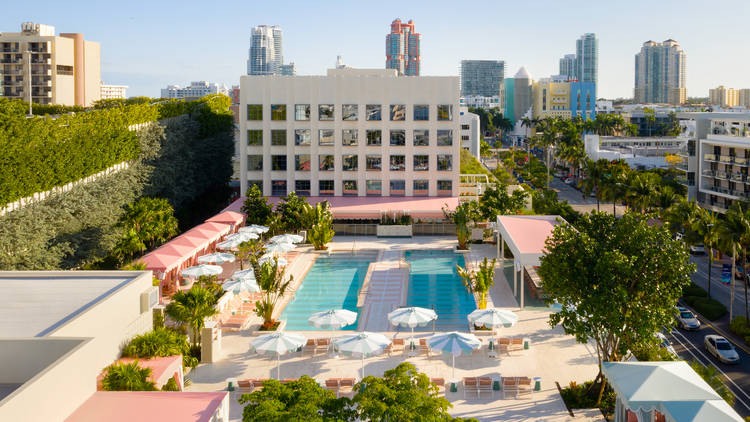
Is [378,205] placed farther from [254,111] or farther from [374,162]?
[254,111]

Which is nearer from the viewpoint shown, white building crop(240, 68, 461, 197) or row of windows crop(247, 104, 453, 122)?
white building crop(240, 68, 461, 197)

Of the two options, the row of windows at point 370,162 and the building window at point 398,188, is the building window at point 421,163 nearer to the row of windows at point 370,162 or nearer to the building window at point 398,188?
the row of windows at point 370,162

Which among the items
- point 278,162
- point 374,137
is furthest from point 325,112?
point 278,162

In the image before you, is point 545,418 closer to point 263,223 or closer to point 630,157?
point 263,223

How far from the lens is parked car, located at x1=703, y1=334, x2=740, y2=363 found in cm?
2736

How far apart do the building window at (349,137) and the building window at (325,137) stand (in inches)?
39.3

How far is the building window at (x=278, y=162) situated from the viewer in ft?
181

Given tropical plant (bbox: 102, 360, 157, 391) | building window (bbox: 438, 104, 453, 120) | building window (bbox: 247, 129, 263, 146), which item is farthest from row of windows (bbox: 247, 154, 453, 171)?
tropical plant (bbox: 102, 360, 157, 391)

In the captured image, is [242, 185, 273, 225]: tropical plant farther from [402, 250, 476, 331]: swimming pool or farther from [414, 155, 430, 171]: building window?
[414, 155, 430, 171]: building window

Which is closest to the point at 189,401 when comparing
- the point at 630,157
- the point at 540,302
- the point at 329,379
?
the point at 329,379

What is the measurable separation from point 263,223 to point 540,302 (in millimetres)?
22227

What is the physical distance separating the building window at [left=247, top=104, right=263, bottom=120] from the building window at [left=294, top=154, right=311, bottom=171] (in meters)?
4.51

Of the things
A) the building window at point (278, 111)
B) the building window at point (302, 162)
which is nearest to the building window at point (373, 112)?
the building window at point (302, 162)

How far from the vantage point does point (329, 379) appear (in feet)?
68.9
